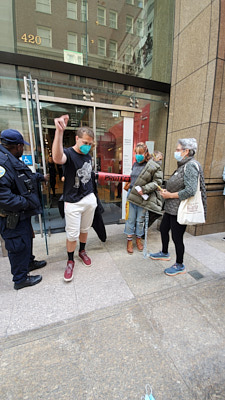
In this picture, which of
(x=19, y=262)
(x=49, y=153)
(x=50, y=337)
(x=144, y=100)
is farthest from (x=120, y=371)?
(x=144, y=100)

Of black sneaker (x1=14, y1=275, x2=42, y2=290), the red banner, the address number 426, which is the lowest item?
black sneaker (x1=14, y1=275, x2=42, y2=290)

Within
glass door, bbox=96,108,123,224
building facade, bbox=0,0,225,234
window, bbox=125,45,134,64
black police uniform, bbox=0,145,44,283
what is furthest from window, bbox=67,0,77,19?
black police uniform, bbox=0,145,44,283

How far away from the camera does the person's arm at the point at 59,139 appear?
5.70ft

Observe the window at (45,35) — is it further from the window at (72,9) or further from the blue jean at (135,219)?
the blue jean at (135,219)

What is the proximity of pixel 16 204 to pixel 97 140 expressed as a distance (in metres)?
3.41

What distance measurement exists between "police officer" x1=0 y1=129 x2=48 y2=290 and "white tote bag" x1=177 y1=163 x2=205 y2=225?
192 centimetres

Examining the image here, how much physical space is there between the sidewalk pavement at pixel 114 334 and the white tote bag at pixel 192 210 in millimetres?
913

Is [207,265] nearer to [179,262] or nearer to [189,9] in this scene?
Answer: [179,262]

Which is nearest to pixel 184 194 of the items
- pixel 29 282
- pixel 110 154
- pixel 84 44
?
pixel 29 282

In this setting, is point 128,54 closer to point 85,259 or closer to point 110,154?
point 110,154

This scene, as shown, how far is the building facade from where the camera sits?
3.62 metres

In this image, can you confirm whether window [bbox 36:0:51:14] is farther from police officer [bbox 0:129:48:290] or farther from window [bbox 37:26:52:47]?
police officer [bbox 0:129:48:290]

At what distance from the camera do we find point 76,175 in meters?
2.34

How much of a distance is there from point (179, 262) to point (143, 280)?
2.04 feet
